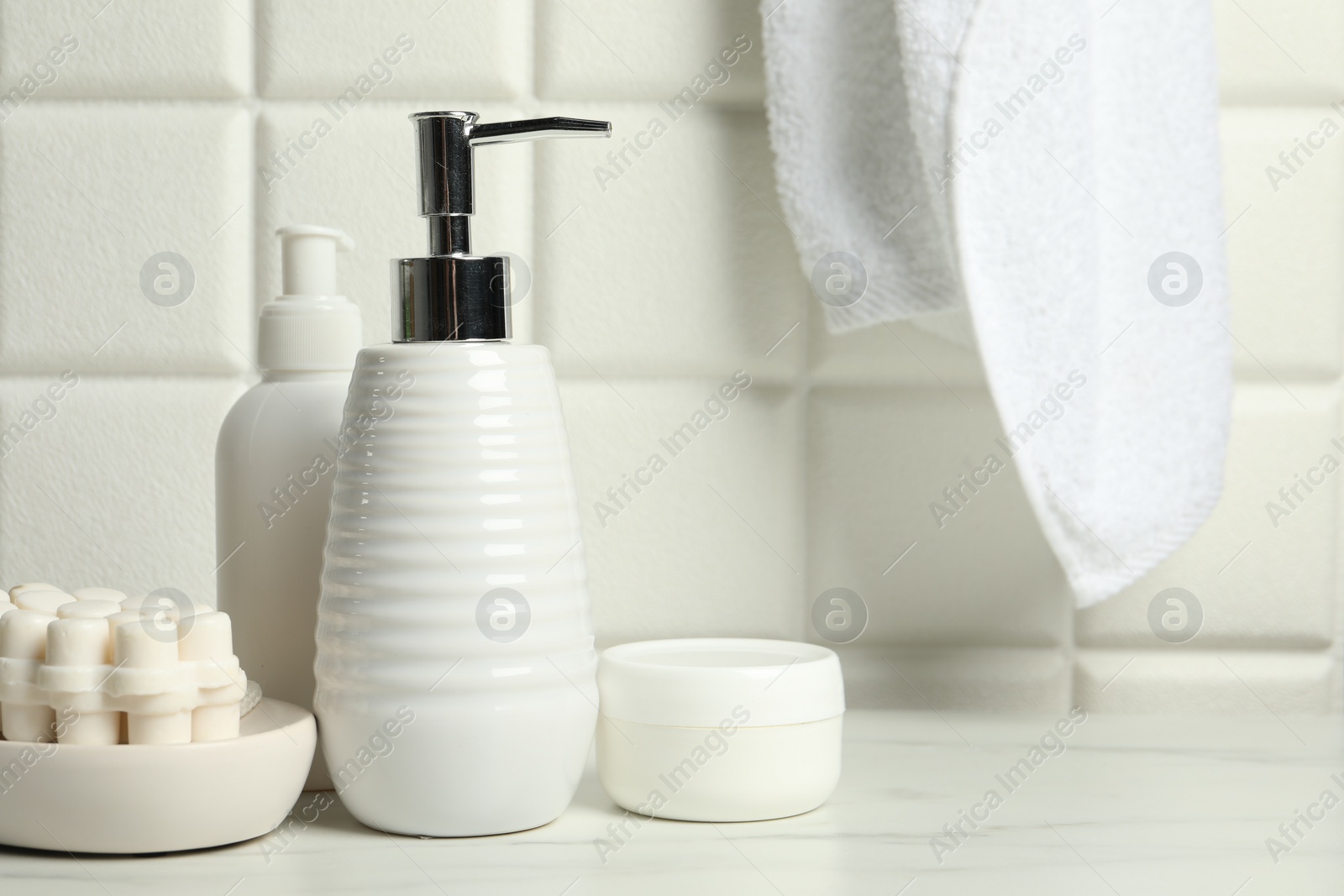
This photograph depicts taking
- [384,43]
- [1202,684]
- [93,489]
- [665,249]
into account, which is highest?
[384,43]

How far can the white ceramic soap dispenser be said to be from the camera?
36 centimetres

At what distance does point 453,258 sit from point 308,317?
8 centimetres

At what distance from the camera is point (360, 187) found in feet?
1.87

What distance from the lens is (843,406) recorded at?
581mm

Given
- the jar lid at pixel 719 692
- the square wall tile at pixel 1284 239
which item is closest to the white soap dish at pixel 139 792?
the jar lid at pixel 719 692

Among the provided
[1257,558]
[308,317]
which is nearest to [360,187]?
[308,317]

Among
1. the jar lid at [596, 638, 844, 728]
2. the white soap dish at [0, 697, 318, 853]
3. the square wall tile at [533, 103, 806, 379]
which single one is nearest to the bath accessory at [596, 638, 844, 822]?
the jar lid at [596, 638, 844, 728]

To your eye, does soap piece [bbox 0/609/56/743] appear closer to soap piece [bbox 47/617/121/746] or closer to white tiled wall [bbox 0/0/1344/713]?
soap piece [bbox 47/617/121/746]

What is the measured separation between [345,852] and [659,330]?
11.7 inches

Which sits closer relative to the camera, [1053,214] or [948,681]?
[1053,214]

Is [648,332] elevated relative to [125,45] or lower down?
lower down

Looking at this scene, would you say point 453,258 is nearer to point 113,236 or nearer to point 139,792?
point 139,792

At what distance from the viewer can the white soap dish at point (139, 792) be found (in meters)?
0.34

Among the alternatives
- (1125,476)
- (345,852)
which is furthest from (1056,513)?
(345,852)
